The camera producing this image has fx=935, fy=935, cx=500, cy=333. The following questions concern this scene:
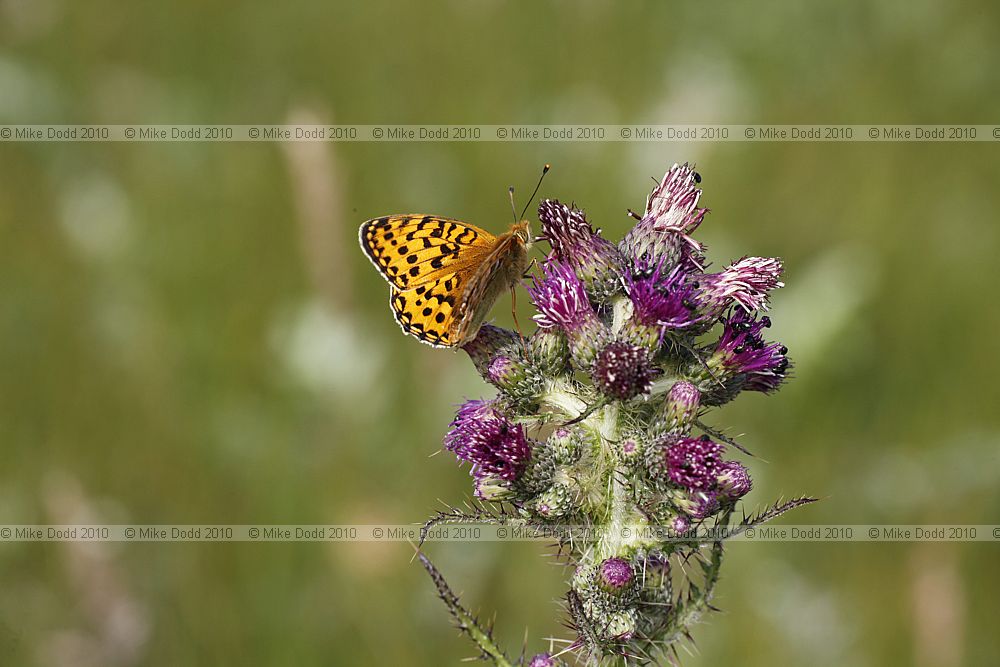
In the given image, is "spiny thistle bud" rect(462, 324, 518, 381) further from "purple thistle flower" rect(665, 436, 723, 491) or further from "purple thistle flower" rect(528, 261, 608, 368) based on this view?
"purple thistle flower" rect(665, 436, 723, 491)

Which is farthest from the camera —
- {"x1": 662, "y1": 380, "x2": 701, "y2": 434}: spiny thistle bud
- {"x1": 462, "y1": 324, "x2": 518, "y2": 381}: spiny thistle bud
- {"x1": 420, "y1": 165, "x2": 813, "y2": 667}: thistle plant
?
{"x1": 462, "y1": 324, "x2": 518, "y2": 381}: spiny thistle bud

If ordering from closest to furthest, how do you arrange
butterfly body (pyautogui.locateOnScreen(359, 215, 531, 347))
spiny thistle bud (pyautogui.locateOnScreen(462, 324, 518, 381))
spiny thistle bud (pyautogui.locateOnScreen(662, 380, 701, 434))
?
spiny thistle bud (pyautogui.locateOnScreen(662, 380, 701, 434)) < spiny thistle bud (pyautogui.locateOnScreen(462, 324, 518, 381)) < butterfly body (pyautogui.locateOnScreen(359, 215, 531, 347))

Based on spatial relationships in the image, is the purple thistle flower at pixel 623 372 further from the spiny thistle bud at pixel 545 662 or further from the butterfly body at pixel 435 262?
the spiny thistle bud at pixel 545 662

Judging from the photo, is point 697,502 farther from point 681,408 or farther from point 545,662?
point 545,662

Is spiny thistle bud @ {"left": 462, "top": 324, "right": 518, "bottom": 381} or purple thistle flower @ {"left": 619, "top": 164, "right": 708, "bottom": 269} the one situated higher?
purple thistle flower @ {"left": 619, "top": 164, "right": 708, "bottom": 269}

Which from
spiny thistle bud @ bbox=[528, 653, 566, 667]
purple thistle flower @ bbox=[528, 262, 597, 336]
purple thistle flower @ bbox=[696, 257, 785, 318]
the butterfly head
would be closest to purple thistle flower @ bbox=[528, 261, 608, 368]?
purple thistle flower @ bbox=[528, 262, 597, 336]

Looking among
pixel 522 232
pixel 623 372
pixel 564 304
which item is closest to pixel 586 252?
pixel 564 304

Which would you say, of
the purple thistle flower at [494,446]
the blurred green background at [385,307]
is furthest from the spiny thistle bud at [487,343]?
the blurred green background at [385,307]

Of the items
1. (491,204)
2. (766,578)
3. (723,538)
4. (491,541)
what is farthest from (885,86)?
(723,538)
